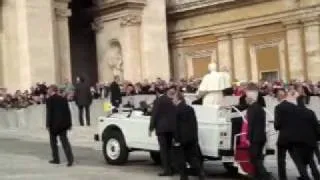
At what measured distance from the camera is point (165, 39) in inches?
1410

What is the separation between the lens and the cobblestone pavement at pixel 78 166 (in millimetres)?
14141

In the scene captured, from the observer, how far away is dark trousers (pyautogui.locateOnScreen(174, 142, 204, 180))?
13.1 metres

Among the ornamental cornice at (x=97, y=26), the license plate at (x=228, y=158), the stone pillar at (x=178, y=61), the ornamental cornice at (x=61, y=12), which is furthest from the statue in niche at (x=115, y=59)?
the license plate at (x=228, y=158)

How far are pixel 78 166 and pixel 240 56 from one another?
→ 2241cm

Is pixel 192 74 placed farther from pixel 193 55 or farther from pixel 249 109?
pixel 249 109

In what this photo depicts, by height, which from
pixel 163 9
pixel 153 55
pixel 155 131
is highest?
pixel 163 9

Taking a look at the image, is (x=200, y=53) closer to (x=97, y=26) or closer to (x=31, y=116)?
(x=97, y=26)

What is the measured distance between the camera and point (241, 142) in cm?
1297

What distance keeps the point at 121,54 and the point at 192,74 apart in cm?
580

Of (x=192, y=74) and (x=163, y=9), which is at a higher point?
(x=163, y=9)

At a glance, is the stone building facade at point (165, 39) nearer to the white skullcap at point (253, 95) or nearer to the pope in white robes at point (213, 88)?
the pope in white robes at point (213, 88)

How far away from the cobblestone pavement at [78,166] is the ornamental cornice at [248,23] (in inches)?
637

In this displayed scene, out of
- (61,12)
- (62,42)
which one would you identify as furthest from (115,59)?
(61,12)

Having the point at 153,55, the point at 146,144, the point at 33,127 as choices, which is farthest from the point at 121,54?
the point at 146,144
